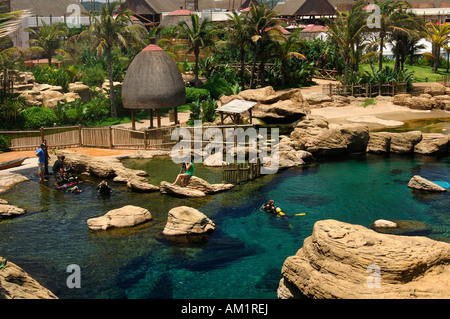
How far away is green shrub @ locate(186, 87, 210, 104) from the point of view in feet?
127

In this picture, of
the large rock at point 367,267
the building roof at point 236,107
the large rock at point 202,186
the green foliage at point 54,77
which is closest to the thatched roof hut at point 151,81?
the building roof at point 236,107

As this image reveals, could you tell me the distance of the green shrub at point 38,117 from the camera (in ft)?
100

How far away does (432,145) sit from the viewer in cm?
2678

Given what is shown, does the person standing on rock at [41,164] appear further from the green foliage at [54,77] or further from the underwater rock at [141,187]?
the green foliage at [54,77]

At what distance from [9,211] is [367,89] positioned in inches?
1229

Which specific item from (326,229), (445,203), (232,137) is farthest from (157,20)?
(326,229)

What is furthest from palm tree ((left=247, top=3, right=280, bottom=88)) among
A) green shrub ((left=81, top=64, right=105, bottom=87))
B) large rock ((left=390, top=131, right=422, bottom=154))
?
large rock ((left=390, top=131, right=422, bottom=154))

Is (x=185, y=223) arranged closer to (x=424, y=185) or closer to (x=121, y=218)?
(x=121, y=218)

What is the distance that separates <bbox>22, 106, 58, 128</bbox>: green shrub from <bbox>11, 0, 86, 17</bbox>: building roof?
31517 millimetres

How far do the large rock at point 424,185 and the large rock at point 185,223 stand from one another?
10070 mm

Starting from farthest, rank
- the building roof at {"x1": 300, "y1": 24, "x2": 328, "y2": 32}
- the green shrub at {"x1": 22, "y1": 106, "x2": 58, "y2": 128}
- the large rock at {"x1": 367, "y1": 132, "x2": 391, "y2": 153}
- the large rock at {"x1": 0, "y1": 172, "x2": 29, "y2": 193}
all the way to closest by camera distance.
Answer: the building roof at {"x1": 300, "y1": 24, "x2": 328, "y2": 32}, the green shrub at {"x1": 22, "y1": 106, "x2": 58, "y2": 128}, the large rock at {"x1": 367, "y1": 132, "x2": 391, "y2": 153}, the large rock at {"x1": 0, "y1": 172, "x2": 29, "y2": 193}

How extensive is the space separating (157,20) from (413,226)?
57.0 metres

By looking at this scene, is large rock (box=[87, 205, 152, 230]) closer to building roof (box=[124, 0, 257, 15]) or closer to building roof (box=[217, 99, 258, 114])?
building roof (box=[217, 99, 258, 114])
